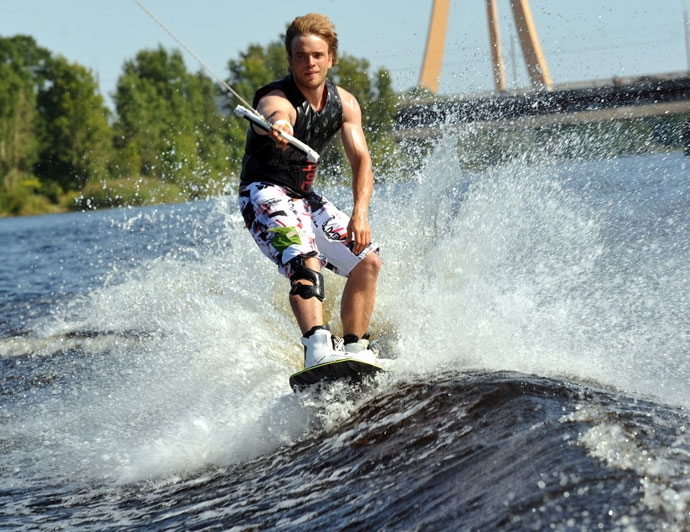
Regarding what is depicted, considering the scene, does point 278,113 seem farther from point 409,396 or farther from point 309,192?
point 409,396

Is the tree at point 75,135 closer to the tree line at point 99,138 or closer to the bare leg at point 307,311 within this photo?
the tree line at point 99,138

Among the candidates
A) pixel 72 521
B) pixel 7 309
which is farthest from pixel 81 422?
pixel 7 309

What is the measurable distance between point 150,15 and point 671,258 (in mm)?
5620

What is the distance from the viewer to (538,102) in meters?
19.4

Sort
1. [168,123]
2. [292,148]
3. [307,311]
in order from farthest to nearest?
[168,123]
[292,148]
[307,311]

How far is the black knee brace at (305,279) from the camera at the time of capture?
14.7 feet

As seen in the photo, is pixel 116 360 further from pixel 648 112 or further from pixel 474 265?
pixel 648 112

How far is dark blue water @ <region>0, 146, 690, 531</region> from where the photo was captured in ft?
9.67

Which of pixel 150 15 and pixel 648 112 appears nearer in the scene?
pixel 150 15

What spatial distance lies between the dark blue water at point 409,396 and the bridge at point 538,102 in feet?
6.86

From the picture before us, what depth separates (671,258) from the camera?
8422mm

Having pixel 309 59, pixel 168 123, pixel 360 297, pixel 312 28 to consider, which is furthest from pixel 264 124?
pixel 168 123

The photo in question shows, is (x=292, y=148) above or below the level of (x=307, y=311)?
above

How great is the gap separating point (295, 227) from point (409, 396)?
1.15 meters
